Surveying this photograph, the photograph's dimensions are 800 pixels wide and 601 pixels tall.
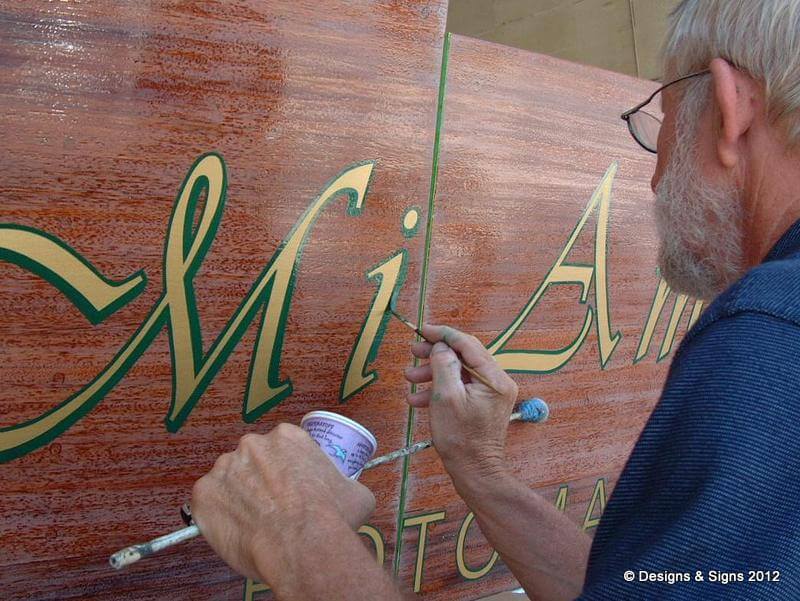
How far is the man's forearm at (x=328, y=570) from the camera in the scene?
0.63 metres

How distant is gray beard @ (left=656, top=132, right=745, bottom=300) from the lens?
73 cm

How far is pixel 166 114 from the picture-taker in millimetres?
874

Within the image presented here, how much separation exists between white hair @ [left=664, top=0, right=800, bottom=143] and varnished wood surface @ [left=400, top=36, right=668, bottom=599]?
42 centimetres

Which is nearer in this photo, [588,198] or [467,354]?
[467,354]

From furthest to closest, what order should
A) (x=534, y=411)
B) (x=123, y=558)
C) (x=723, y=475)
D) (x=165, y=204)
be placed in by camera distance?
(x=534, y=411)
(x=165, y=204)
(x=123, y=558)
(x=723, y=475)

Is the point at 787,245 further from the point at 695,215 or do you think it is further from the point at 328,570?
the point at 328,570

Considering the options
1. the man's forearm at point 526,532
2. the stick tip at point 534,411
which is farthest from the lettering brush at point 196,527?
the man's forearm at point 526,532

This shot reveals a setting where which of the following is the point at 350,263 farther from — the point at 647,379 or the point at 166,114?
the point at 647,379

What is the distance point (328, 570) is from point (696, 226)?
51cm

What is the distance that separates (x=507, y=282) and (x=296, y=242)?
1.29 ft

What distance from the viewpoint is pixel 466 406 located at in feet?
3.18

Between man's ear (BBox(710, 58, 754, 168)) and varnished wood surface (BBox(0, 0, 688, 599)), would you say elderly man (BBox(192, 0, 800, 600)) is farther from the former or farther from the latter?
varnished wood surface (BBox(0, 0, 688, 599))

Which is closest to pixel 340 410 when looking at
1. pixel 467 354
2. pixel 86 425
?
pixel 467 354

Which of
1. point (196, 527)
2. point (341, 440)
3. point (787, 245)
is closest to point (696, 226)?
point (787, 245)
